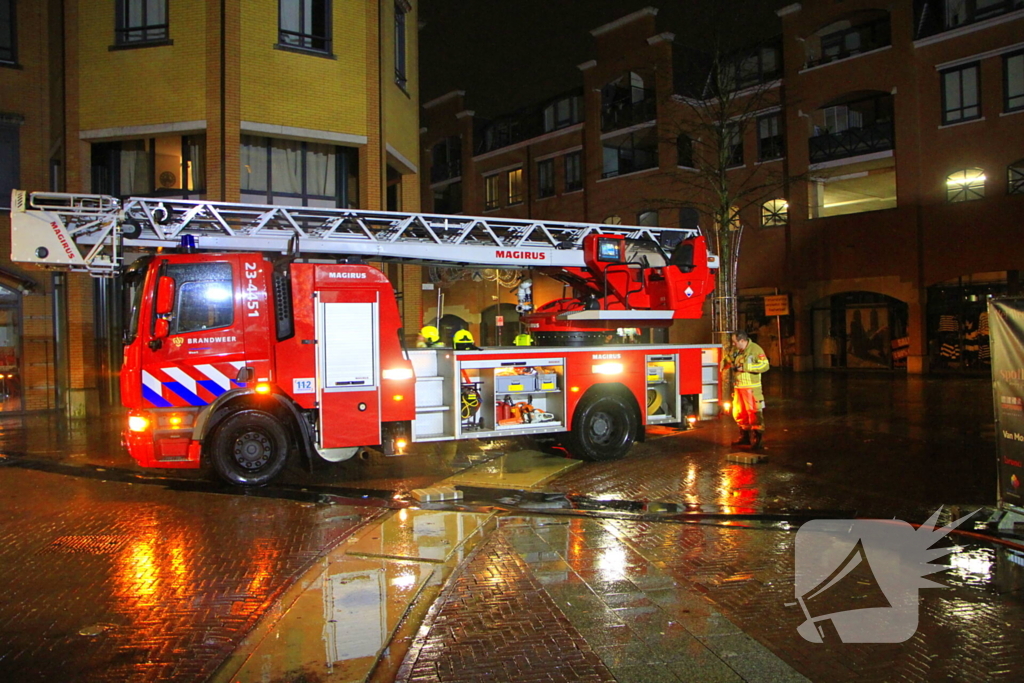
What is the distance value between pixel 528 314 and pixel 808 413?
7.23 m

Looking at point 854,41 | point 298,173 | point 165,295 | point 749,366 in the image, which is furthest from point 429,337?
point 854,41

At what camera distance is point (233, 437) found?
28.1 ft

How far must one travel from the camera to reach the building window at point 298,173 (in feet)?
53.8

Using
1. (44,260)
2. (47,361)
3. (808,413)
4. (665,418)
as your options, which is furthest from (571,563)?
(47,361)

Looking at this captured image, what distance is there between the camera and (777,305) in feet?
94.8

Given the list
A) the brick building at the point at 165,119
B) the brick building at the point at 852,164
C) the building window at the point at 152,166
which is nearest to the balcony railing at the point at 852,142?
the brick building at the point at 852,164

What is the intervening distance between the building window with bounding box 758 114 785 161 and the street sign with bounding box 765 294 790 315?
5.76 metres

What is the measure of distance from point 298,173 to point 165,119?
9.22 ft

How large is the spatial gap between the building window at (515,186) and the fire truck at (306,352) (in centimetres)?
2940

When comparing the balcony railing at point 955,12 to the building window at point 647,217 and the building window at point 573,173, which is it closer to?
the building window at point 647,217

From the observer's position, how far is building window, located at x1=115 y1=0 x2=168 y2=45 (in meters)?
15.9

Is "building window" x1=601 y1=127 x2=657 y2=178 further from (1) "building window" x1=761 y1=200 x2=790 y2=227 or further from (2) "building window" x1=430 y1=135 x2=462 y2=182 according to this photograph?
(2) "building window" x1=430 y1=135 x2=462 y2=182

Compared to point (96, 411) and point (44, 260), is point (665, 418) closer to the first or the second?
point (44, 260)

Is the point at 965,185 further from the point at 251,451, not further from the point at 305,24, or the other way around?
the point at 251,451
